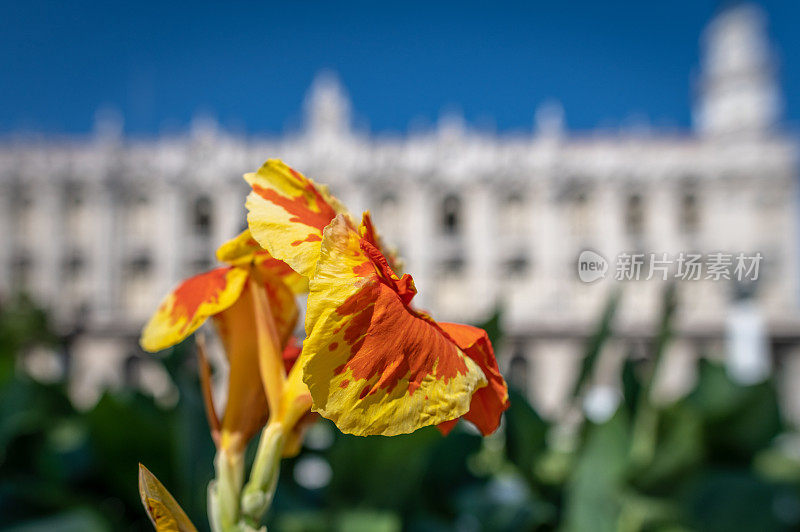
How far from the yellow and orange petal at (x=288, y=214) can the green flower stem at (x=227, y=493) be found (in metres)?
0.19

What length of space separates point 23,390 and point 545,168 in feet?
70.9

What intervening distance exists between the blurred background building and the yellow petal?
19832 mm

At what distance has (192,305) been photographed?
49 centimetres

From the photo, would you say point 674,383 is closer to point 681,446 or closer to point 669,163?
point 669,163

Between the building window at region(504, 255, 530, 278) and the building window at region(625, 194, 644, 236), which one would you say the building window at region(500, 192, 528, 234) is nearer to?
the building window at region(504, 255, 530, 278)

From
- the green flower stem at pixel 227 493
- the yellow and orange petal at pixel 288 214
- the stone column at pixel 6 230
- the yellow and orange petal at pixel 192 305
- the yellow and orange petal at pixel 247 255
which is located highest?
the stone column at pixel 6 230

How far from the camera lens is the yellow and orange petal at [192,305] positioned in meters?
0.47

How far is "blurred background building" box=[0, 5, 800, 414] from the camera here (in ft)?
67.9

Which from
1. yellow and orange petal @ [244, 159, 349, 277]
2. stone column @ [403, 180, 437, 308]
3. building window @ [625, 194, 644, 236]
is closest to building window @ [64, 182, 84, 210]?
stone column @ [403, 180, 437, 308]

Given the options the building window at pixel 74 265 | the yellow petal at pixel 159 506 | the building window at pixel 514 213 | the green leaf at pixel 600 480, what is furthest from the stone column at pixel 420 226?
the yellow petal at pixel 159 506

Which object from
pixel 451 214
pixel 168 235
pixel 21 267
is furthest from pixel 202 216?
pixel 451 214

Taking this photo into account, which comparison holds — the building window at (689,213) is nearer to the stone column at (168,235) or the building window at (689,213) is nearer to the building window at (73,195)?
the stone column at (168,235)

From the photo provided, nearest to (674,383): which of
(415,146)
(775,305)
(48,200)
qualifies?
(775,305)

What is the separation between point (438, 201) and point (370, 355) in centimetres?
2170
